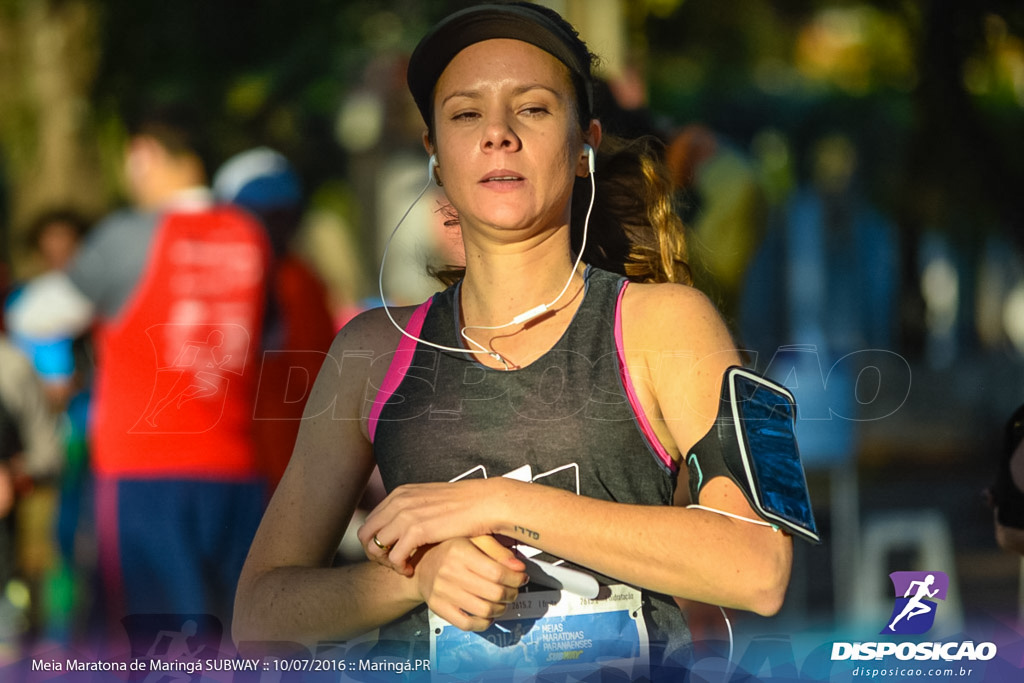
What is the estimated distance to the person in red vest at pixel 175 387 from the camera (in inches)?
79.4

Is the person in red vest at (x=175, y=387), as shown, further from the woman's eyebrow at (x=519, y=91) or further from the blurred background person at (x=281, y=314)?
the woman's eyebrow at (x=519, y=91)

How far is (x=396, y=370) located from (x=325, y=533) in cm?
27

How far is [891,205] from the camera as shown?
516 cm

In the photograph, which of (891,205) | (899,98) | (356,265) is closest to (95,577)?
(356,265)

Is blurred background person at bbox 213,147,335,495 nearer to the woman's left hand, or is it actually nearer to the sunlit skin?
the woman's left hand

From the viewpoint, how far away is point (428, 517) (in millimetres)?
1556

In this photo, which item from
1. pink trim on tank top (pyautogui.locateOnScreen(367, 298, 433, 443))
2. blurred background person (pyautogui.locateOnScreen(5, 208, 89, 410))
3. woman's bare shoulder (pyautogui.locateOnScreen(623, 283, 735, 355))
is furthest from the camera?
blurred background person (pyautogui.locateOnScreen(5, 208, 89, 410))

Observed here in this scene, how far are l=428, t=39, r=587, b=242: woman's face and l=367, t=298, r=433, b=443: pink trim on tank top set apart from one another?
20cm

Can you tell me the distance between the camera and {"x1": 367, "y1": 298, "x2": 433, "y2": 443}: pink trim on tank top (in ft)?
5.67

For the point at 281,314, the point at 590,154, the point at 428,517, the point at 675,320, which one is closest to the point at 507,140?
the point at 590,154

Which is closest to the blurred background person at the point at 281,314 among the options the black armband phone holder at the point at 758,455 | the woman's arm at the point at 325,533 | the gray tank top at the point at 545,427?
the woman's arm at the point at 325,533

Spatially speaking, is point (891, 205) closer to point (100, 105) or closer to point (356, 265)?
point (356, 265)

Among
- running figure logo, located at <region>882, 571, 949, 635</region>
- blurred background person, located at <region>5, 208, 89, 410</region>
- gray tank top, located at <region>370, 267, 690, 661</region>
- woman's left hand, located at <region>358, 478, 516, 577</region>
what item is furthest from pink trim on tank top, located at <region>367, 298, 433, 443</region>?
blurred background person, located at <region>5, 208, 89, 410</region>

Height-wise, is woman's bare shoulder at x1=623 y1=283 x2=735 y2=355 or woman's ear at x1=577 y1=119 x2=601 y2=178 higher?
woman's ear at x1=577 y1=119 x2=601 y2=178
